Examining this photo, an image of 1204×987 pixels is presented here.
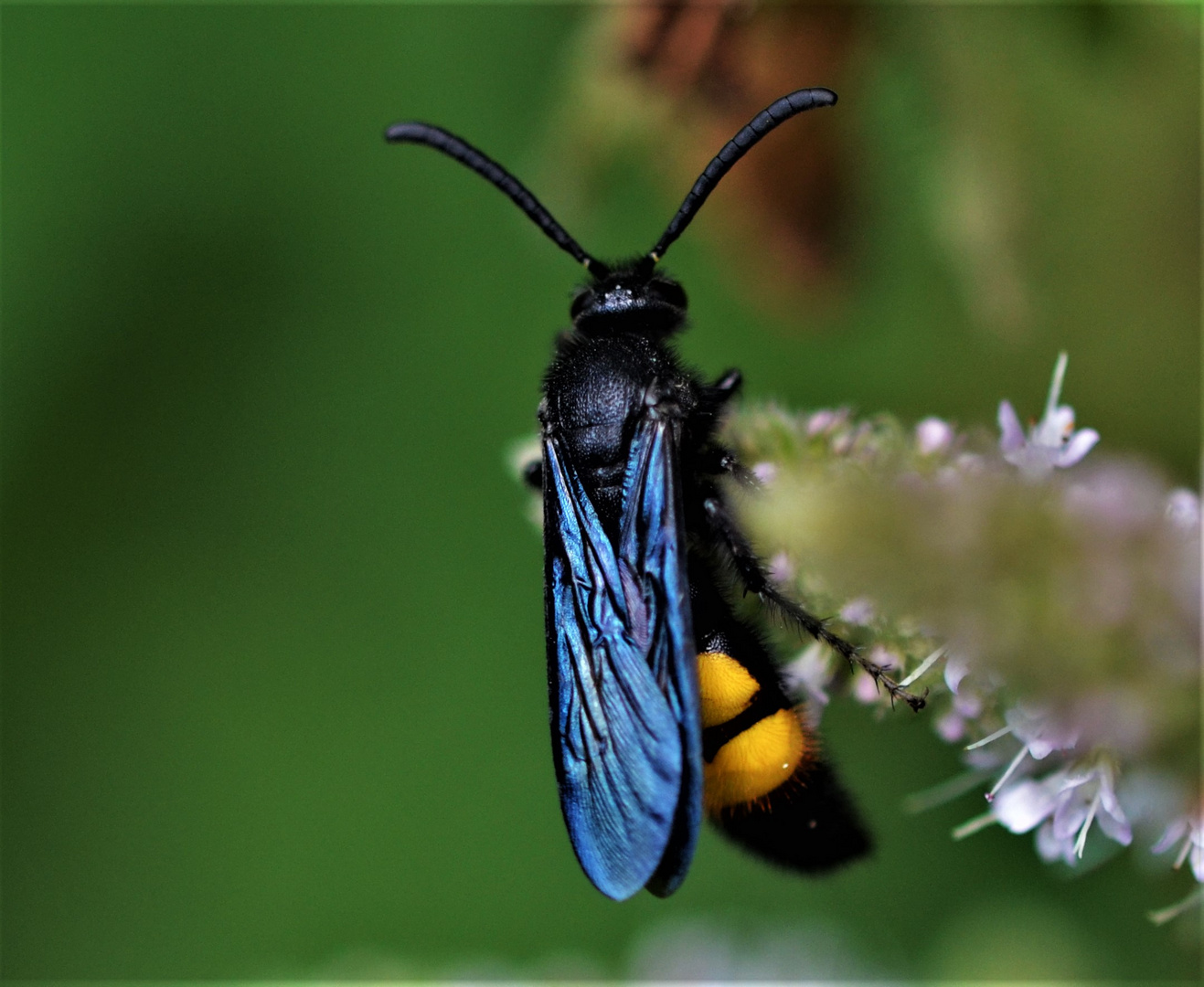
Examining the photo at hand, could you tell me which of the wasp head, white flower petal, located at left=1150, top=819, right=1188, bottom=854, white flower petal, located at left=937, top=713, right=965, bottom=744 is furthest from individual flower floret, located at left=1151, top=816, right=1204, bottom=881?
the wasp head

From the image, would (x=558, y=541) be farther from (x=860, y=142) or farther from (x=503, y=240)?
(x=503, y=240)

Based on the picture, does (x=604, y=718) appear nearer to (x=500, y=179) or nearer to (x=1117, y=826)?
(x=1117, y=826)

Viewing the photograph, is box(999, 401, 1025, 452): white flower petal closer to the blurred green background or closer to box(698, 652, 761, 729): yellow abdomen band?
box(698, 652, 761, 729): yellow abdomen band

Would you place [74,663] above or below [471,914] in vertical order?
above

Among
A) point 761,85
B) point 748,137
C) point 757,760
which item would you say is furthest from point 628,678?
point 761,85

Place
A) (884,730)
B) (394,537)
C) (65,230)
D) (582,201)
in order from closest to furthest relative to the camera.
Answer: (582,201)
(884,730)
(65,230)
(394,537)

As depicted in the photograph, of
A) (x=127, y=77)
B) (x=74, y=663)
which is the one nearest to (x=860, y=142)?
(x=127, y=77)
